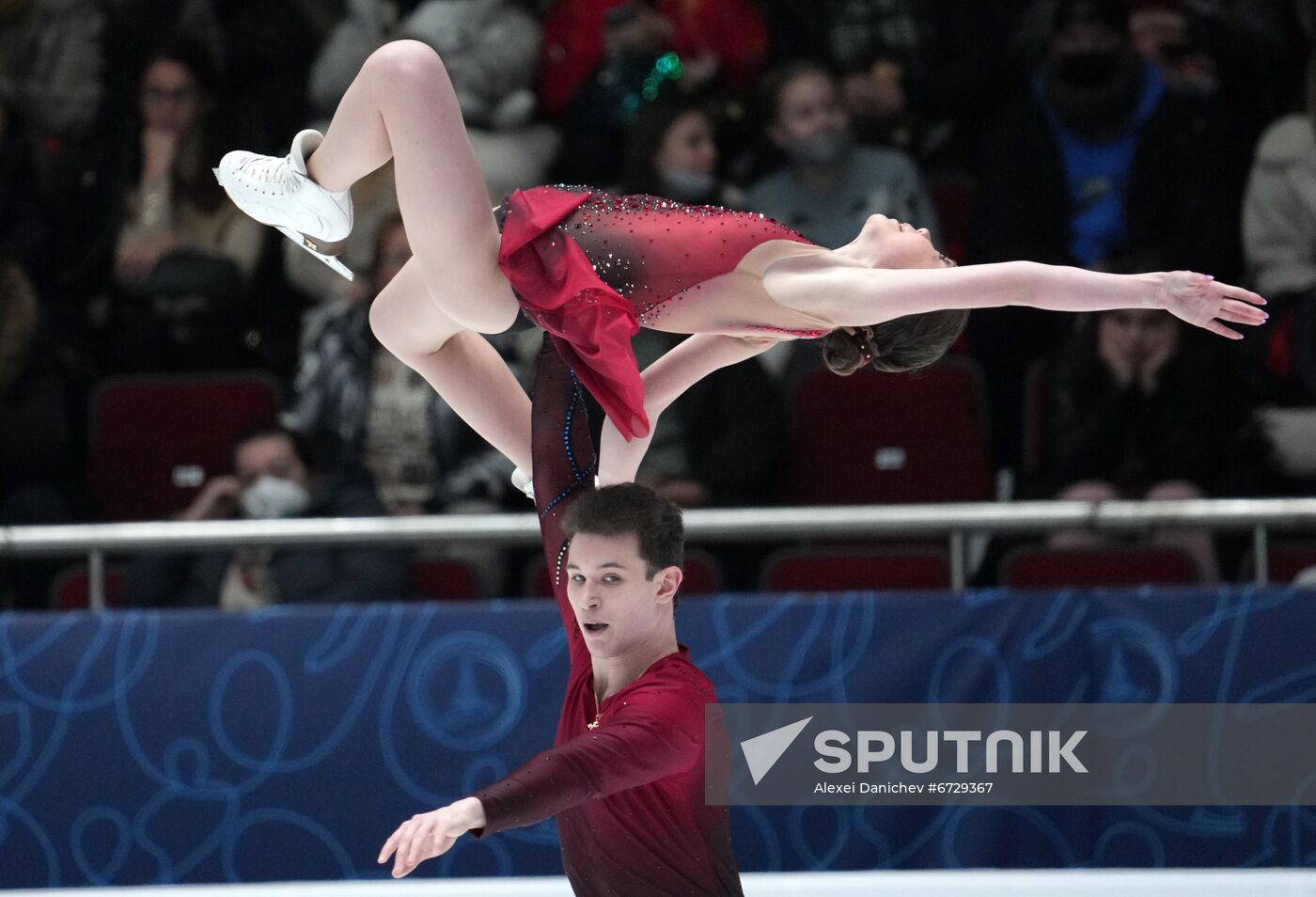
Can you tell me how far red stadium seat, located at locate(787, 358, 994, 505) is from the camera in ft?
16.6

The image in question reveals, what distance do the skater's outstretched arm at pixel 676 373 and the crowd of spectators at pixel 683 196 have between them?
59.7 inches

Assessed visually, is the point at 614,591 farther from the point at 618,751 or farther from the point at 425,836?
the point at 425,836

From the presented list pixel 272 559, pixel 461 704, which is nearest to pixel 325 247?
pixel 461 704

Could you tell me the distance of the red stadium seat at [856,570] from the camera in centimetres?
463

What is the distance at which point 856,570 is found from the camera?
465 centimetres

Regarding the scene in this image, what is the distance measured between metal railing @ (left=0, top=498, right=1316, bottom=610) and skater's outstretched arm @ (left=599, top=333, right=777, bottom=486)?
0.75 meters

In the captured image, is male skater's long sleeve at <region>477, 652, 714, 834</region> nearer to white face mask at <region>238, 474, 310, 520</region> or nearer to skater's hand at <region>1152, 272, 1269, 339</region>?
skater's hand at <region>1152, 272, 1269, 339</region>

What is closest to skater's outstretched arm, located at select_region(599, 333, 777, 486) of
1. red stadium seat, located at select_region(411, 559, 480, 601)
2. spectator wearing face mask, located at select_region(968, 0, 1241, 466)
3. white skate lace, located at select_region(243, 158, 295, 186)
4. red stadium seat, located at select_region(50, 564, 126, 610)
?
white skate lace, located at select_region(243, 158, 295, 186)

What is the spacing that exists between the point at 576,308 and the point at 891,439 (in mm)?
2294

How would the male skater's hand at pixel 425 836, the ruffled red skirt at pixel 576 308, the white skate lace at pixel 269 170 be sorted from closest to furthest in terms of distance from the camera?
the male skater's hand at pixel 425 836
the ruffled red skirt at pixel 576 308
the white skate lace at pixel 269 170

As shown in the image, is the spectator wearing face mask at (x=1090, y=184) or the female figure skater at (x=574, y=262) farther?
the spectator wearing face mask at (x=1090, y=184)

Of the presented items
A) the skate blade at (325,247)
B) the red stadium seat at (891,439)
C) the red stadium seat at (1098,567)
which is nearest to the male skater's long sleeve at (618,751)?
the skate blade at (325,247)
